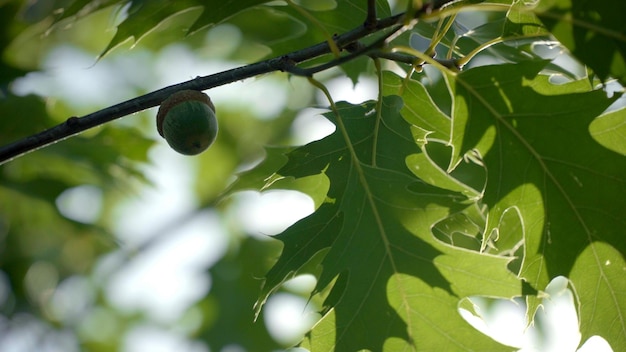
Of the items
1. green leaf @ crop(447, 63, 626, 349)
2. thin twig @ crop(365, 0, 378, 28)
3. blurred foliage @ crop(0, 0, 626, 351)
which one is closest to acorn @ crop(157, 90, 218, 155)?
blurred foliage @ crop(0, 0, 626, 351)

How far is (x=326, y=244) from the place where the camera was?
6.40 feet

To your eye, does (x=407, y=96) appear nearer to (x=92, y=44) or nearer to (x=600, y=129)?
(x=600, y=129)

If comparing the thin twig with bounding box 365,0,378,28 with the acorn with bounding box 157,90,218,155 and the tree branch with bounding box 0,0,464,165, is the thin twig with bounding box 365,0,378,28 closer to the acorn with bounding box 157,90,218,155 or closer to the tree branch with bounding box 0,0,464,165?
the tree branch with bounding box 0,0,464,165

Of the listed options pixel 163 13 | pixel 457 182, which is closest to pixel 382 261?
pixel 457 182

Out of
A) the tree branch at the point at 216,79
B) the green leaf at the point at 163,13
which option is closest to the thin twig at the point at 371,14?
the tree branch at the point at 216,79

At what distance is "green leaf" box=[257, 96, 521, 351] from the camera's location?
71.8 inches

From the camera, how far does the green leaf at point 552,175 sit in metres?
1.82

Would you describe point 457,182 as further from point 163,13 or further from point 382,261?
point 163,13

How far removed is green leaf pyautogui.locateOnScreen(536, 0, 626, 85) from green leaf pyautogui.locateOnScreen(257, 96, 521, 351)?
45 cm

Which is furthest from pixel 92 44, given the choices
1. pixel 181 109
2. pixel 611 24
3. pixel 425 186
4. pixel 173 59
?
pixel 611 24

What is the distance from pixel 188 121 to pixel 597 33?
1.03 m

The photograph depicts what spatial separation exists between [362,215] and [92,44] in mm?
4172

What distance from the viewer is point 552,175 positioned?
1853mm

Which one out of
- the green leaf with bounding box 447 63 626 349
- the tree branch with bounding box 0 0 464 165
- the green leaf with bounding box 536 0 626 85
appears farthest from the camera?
the green leaf with bounding box 447 63 626 349
